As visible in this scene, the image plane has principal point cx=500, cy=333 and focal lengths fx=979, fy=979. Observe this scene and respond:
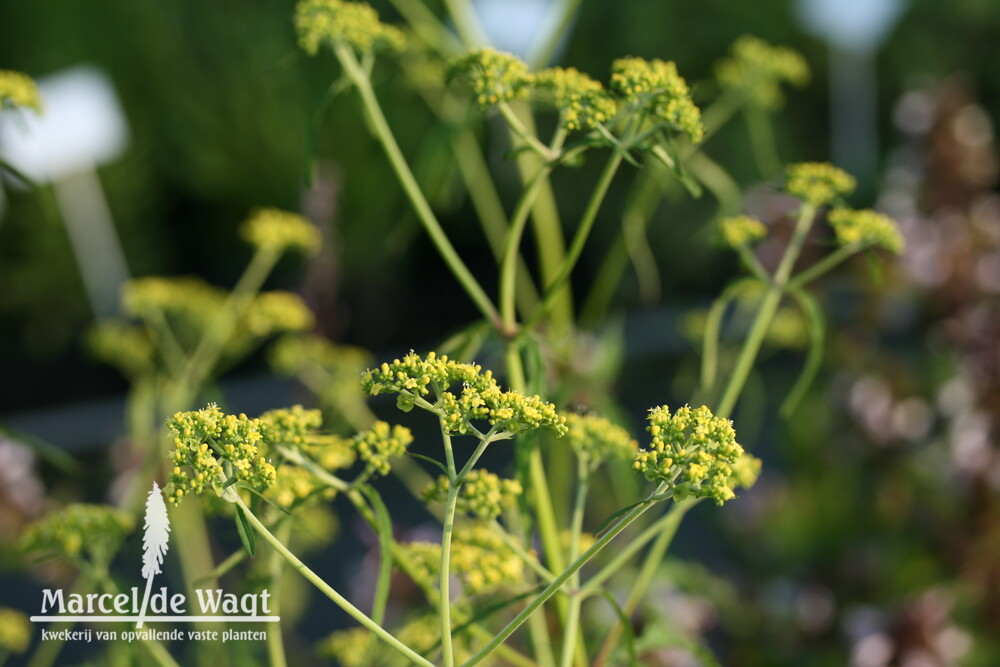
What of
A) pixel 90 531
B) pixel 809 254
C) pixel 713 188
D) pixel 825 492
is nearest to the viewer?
pixel 90 531

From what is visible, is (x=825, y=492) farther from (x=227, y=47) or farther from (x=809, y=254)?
(x=227, y=47)

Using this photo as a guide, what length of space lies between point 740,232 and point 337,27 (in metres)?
0.24

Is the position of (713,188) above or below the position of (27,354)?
below

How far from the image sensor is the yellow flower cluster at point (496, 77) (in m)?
0.42

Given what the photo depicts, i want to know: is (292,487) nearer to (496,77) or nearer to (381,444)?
(381,444)

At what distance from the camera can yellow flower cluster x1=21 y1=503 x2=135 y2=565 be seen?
0.45 metres

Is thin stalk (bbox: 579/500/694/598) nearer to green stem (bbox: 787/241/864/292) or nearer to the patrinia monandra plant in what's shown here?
the patrinia monandra plant

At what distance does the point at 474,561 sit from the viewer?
47 cm

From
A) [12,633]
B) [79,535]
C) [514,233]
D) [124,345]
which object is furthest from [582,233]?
[124,345]

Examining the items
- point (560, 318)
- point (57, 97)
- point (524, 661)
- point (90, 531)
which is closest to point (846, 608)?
point (560, 318)

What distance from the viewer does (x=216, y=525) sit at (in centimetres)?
125

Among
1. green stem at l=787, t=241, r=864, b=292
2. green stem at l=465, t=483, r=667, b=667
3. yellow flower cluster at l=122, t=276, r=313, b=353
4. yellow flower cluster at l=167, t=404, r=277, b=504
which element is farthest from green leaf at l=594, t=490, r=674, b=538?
yellow flower cluster at l=122, t=276, r=313, b=353

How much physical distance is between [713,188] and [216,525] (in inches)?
33.3

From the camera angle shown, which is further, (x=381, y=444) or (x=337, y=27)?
(x=337, y=27)
